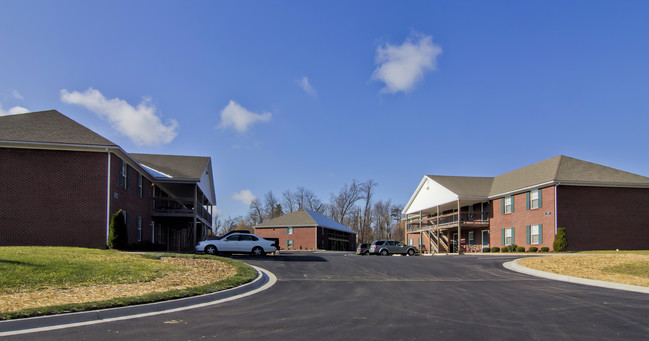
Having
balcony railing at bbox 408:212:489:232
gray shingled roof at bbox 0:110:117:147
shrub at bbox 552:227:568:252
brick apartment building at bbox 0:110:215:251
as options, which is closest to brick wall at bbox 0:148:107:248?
brick apartment building at bbox 0:110:215:251

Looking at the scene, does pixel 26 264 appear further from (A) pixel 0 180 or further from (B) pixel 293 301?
(A) pixel 0 180

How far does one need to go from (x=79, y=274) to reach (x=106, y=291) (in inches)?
85.8

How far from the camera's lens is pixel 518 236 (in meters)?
36.8

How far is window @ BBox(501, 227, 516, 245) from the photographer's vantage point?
37812mm

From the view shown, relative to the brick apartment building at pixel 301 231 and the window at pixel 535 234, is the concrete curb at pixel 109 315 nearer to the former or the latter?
the window at pixel 535 234

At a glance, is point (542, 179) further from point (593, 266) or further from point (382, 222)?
point (382, 222)

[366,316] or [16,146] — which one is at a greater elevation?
[16,146]

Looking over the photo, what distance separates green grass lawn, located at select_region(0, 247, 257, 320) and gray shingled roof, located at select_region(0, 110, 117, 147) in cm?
886

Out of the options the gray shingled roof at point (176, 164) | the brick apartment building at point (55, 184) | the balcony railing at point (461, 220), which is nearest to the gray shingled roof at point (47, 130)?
the brick apartment building at point (55, 184)

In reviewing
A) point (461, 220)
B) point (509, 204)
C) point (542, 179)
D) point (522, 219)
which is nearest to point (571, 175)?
point (542, 179)

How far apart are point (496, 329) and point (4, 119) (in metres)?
27.1

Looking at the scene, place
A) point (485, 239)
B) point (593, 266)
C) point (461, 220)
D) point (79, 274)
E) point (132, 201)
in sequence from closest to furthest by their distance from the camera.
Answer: point (79, 274)
point (593, 266)
point (132, 201)
point (485, 239)
point (461, 220)

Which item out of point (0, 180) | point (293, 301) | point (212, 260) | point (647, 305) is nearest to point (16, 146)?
point (0, 180)

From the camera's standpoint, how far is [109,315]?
8992 mm
